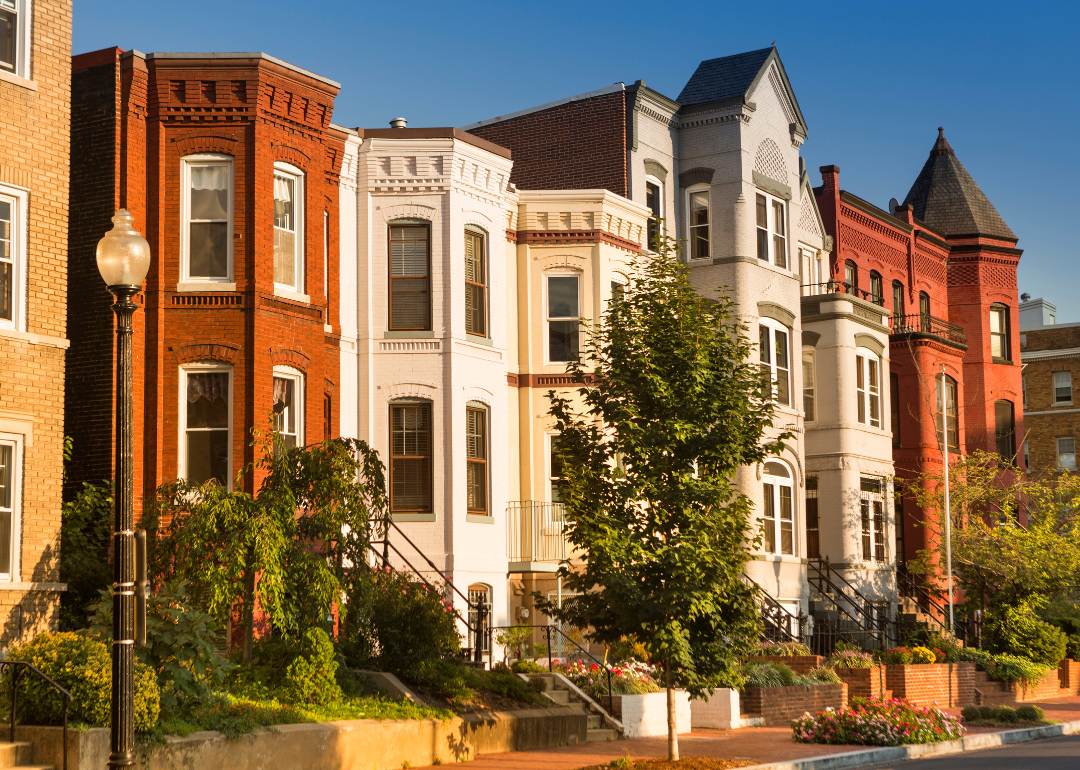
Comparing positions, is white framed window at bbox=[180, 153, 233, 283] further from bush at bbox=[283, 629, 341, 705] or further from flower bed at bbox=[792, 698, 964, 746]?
flower bed at bbox=[792, 698, 964, 746]

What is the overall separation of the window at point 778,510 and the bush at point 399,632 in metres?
14.1

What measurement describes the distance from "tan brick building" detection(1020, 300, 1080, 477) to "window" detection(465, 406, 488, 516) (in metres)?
41.8

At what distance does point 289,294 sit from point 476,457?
6.33 metres

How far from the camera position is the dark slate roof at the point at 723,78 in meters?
32.4

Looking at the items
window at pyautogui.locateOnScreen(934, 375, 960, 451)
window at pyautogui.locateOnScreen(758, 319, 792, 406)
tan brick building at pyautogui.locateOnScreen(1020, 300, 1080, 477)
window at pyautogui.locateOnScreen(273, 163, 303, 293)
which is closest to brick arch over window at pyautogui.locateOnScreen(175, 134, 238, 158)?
window at pyautogui.locateOnScreen(273, 163, 303, 293)

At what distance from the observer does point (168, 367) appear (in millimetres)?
19672

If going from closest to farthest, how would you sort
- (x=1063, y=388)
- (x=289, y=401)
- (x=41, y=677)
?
1. (x=41, y=677)
2. (x=289, y=401)
3. (x=1063, y=388)

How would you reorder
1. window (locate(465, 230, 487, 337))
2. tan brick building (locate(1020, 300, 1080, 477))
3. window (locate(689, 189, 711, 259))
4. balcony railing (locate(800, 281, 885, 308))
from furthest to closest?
tan brick building (locate(1020, 300, 1080, 477))
balcony railing (locate(800, 281, 885, 308))
window (locate(689, 189, 711, 259))
window (locate(465, 230, 487, 337))

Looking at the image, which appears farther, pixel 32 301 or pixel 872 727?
pixel 872 727

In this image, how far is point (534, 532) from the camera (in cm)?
2653

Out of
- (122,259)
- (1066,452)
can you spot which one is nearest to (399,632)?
(122,259)

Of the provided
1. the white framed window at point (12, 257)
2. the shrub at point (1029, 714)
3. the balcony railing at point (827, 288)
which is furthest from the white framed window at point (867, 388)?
the white framed window at point (12, 257)

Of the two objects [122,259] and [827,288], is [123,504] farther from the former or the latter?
[827,288]

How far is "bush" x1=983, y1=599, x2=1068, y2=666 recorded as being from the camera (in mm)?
32656
